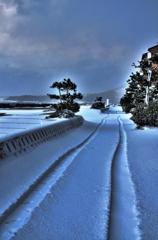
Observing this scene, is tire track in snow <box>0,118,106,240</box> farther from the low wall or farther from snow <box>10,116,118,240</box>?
the low wall

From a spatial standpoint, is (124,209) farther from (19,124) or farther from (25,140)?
(19,124)

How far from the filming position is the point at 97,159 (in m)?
12.3

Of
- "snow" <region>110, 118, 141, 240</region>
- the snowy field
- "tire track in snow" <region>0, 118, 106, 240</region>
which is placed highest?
"tire track in snow" <region>0, 118, 106, 240</region>

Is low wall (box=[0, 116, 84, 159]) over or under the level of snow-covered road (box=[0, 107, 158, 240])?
over

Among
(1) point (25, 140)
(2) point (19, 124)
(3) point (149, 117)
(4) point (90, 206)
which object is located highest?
(1) point (25, 140)

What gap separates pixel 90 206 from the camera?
6844 mm

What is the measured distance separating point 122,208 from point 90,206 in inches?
19.8

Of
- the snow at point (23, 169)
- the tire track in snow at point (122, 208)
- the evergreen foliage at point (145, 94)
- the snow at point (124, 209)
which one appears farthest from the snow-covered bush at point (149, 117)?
the snow at point (124, 209)

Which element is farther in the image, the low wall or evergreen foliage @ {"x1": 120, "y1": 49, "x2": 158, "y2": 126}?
evergreen foliage @ {"x1": 120, "y1": 49, "x2": 158, "y2": 126}

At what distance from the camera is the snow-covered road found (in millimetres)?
5559

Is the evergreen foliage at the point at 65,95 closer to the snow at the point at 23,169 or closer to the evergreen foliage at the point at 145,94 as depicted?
the evergreen foliage at the point at 145,94

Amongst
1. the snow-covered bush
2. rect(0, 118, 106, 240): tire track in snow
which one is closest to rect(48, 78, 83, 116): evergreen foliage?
the snow-covered bush

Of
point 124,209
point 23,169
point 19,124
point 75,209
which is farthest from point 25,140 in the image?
point 19,124

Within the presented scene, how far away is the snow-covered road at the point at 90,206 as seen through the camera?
556 centimetres
